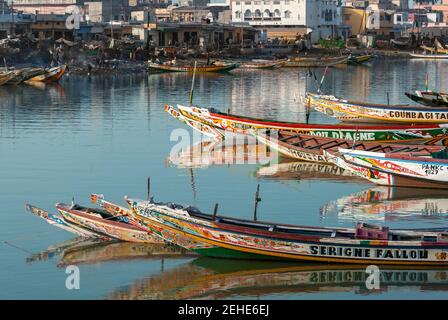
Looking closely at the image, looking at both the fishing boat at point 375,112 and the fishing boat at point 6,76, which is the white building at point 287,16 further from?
the fishing boat at point 375,112

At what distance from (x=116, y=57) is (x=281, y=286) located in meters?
47.9

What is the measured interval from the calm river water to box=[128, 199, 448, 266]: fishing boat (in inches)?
8.3

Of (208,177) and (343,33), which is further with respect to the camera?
(343,33)

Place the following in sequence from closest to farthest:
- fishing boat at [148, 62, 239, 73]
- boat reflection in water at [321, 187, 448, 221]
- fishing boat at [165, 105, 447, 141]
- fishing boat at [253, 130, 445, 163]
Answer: boat reflection in water at [321, 187, 448, 221] < fishing boat at [253, 130, 445, 163] < fishing boat at [165, 105, 447, 141] < fishing boat at [148, 62, 239, 73]

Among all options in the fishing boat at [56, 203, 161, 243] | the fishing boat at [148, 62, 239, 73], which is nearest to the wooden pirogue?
the fishing boat at [56, 203, 161, 243]

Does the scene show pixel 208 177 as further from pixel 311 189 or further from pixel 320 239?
pixel 320 239

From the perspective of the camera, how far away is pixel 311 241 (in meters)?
14.6

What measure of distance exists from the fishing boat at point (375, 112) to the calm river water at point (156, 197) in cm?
101

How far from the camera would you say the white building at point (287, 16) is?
80125 mm

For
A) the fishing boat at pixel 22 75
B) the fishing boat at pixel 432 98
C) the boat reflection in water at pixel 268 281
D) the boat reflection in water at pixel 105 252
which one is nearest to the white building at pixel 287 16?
the fishing boat at pixel 22 75

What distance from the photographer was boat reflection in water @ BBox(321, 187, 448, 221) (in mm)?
18672

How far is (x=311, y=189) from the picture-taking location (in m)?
21.2

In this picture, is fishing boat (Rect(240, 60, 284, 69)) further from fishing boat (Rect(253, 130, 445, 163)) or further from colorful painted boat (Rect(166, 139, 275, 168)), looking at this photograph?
fishing boat (Rect(253, 130, 445, 163))
